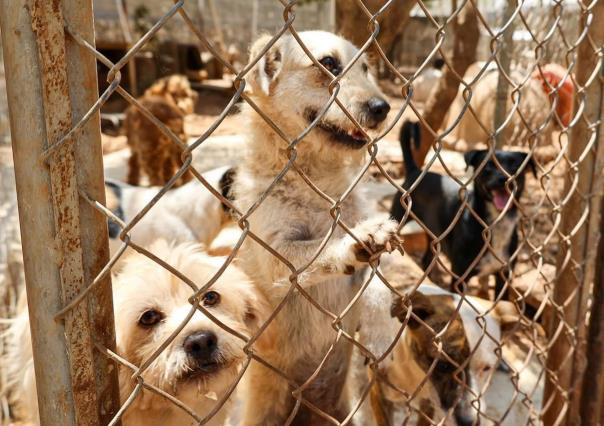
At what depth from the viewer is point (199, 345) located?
1.75 meters

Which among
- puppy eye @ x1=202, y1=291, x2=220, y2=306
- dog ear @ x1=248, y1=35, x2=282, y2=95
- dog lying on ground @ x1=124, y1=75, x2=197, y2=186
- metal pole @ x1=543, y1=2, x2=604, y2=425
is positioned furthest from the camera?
dog lying on ground @ x1=124, y1=75, x2=197, y2=186

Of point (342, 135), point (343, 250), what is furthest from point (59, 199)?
point (342, 135)

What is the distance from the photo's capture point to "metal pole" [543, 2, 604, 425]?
2232 mm

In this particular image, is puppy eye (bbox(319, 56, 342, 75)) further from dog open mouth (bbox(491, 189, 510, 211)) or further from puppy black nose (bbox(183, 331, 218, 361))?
dog open mouth (bbox(491, 189, 510, 211))

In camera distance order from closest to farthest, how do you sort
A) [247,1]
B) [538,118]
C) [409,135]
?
[409,135] < [538,118] < [247,1]

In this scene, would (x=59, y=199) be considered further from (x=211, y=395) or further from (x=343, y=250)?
(x=343, y=250)

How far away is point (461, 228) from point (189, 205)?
2.10 metres

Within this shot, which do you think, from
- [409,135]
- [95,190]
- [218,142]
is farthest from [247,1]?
[95,190]

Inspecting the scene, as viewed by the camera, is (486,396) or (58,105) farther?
(486,396)

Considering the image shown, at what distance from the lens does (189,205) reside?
177 inches

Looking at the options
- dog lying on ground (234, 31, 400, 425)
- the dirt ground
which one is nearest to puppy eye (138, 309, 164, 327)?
dog lying on ground (234, 31, 400, 425)

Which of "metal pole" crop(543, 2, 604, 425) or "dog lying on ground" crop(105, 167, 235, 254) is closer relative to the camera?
"metal pole" crop(543, 2, 604, 425)

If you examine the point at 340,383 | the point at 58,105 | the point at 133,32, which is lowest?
the point at 133,32

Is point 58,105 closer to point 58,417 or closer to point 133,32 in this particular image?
point 58,417
